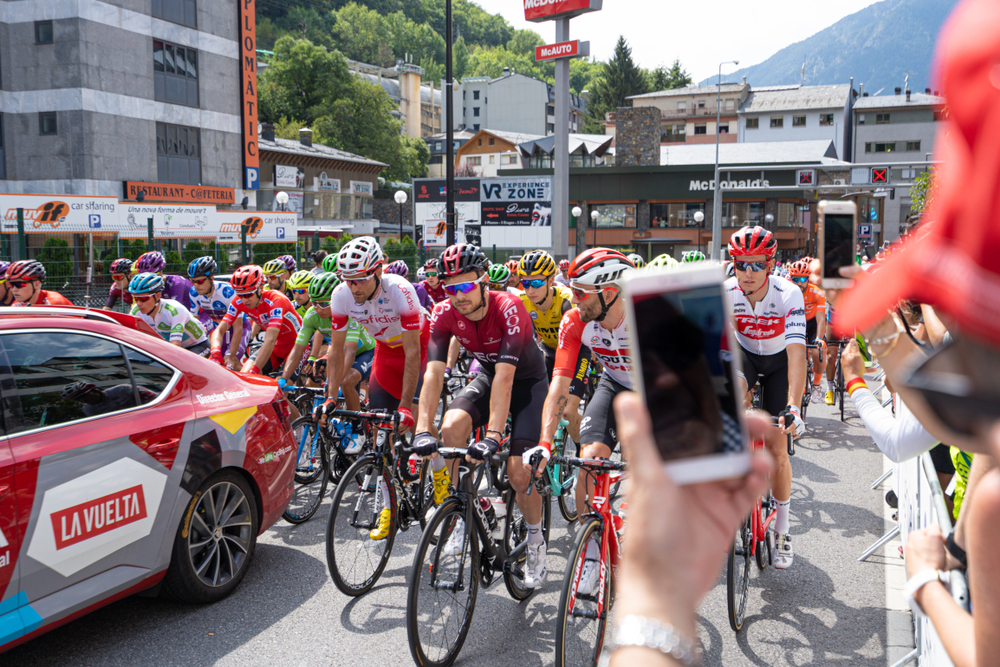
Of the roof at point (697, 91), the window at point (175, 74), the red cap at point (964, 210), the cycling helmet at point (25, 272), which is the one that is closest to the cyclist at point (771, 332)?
the red cap at point (964, 210)

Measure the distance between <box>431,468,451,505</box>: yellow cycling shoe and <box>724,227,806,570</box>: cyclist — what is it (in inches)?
89.5

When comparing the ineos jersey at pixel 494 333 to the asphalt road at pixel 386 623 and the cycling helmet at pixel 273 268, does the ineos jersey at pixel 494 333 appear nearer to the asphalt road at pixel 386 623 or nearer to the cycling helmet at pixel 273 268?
the asphalt road at pixel 386 623

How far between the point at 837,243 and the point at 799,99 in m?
90.6

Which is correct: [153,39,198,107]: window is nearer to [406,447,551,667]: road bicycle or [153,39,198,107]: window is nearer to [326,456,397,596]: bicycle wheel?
[326,456,397,596]: bicycle wheel

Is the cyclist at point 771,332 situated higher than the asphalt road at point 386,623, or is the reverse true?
the cyclist at point 771,332

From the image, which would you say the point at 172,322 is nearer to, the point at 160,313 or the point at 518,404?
the point at 160,313

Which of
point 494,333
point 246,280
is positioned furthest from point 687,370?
point 246,280

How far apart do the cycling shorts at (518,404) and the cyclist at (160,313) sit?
3.46 meters

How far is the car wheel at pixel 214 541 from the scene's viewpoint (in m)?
4.75

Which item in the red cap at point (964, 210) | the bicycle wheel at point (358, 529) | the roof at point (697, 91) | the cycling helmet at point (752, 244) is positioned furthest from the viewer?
the roof at point (697, 91)

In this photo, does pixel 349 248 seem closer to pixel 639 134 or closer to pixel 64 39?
pixel 64 39

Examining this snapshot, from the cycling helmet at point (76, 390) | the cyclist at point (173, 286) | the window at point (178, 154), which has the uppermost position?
the window at point (178, 154)

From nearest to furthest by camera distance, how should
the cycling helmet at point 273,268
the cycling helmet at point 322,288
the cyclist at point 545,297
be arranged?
the cycling helmet at point 322,288, the cyclist at point 545,297, the cycling helmet at point 273,268

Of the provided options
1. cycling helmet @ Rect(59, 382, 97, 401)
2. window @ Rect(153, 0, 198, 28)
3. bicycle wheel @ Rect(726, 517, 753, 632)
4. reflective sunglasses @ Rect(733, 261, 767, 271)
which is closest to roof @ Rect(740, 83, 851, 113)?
window @ Rect(153, 0, 198, 28)
